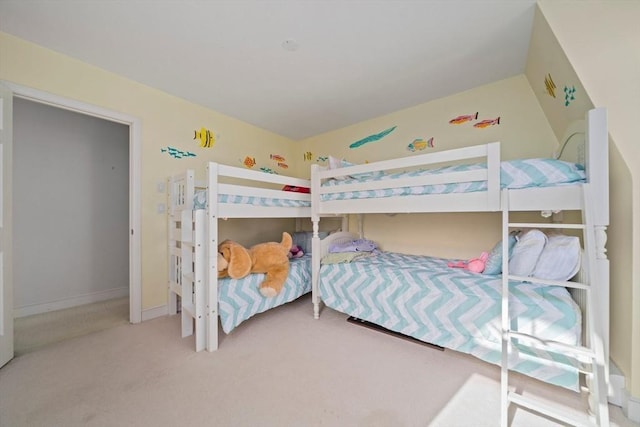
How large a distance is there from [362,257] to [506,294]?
1343 millimetres

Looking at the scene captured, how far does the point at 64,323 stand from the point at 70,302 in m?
0.65

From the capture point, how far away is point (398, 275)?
1.99m

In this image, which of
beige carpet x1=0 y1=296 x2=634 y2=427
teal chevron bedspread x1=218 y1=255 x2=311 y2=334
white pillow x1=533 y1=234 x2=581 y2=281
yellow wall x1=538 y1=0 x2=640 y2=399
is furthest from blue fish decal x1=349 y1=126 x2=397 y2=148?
beige carpet x1=0 y1=296 x2=634 y2=427

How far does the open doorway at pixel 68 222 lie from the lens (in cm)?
262

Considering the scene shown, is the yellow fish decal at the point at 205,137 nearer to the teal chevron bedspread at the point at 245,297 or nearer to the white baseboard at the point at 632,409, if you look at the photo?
the teal chevron bedspread at the point at 245,297

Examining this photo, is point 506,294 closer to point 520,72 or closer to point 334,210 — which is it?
point 334,210

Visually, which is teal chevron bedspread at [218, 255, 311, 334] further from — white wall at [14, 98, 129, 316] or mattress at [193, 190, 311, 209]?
white wall at [14, 98, 129, 316]

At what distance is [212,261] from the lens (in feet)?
6.34

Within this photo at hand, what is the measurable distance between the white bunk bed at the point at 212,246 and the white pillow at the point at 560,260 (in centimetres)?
202

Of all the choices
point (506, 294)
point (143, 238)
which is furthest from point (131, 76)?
point (506, 294)

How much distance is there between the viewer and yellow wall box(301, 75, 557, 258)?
2361mm

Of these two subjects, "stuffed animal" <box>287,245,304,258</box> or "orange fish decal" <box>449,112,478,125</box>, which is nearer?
"orange fish decal" <box>449,112,478,125</box>

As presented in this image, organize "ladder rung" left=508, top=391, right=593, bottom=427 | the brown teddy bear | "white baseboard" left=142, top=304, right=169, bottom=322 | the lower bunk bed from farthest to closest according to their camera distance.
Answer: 1. "white baseboard" left=142, top=304, right=169, bottom=322
2. the brown teddy bear
3. the lower bunk bed
4. "ladder rung" left=508, top=391, right=593, bottom=427

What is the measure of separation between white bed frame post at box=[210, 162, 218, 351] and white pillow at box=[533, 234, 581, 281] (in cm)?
233
